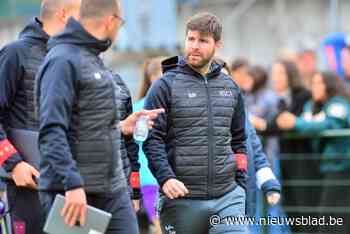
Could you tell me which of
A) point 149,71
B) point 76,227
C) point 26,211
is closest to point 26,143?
point 26,211

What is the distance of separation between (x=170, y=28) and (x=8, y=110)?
264 inches

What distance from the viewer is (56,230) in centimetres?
525

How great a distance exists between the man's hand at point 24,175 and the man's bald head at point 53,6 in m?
0.99

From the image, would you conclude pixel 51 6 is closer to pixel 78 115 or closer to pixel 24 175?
pixel 24 175

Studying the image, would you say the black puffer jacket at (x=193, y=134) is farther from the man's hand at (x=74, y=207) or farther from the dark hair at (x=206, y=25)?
the man's hand at (x=74, y=207)

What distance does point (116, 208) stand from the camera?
564cm

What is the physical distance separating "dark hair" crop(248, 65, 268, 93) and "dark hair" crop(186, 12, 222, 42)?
447cm

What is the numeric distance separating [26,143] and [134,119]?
67 cm

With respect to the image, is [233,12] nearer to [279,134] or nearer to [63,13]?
[279,134]

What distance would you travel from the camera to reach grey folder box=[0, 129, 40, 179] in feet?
20.6

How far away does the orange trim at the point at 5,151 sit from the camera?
607cm

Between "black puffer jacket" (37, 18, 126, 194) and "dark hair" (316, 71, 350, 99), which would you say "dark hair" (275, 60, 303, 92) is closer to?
"dark hair" (316, 71, 350, 99)
